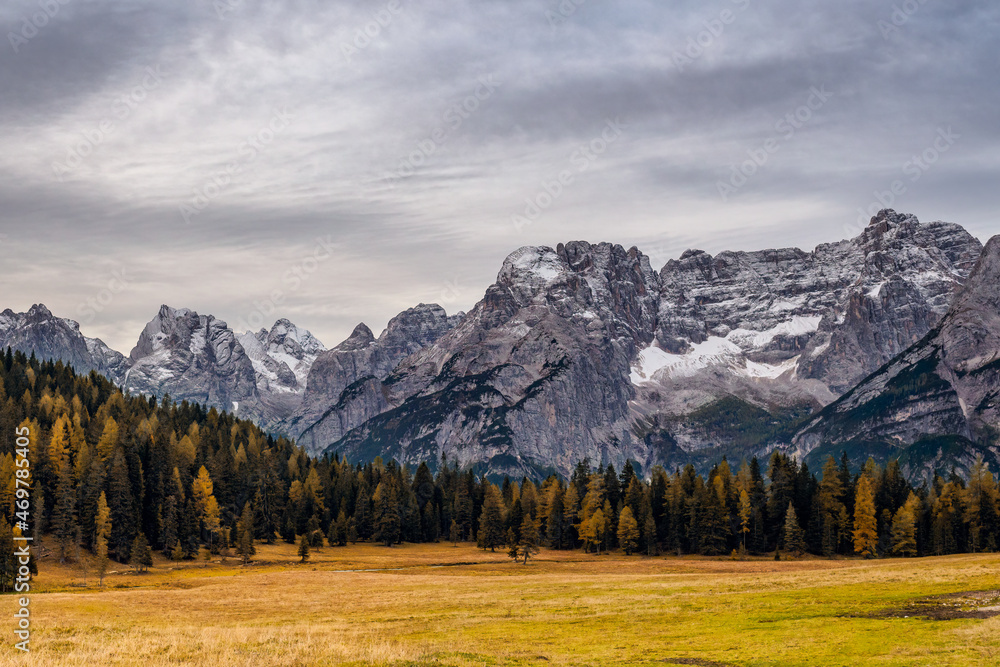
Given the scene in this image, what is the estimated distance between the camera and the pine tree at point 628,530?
498ft

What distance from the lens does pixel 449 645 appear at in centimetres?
4416

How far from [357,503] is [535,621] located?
128 meters

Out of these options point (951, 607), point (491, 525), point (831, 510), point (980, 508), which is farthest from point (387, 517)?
point (951, 607)

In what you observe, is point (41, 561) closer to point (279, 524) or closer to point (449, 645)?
point (279, 524)

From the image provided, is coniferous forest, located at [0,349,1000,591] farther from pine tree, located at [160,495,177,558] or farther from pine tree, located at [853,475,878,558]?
pine tree, located at [160,495,177,558]

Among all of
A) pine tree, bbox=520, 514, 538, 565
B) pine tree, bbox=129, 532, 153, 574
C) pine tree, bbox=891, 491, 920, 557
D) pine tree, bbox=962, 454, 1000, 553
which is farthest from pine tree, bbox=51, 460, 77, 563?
pine tree, bbox=962, 454, 1000, 553

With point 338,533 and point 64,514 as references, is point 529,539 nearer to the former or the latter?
point 338,533

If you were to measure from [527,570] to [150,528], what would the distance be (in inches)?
2406

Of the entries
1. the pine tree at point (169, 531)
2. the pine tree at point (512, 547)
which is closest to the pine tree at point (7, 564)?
the pine tree at point (169, 531)

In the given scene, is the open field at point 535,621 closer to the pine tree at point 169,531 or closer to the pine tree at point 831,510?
the pine tree at point 169,531

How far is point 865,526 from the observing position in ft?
451

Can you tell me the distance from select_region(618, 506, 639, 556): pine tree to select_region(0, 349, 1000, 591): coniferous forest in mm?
308

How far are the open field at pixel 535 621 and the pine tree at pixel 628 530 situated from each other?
61.7 m

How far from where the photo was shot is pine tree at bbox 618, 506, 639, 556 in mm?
151750
